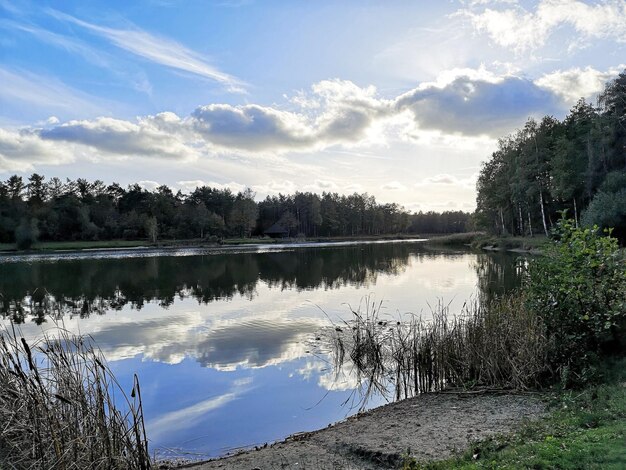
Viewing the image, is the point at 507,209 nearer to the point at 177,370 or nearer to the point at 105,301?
the point at 105,301

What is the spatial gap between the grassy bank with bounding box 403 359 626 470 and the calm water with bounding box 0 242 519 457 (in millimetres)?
3834

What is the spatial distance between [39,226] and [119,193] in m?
27.1

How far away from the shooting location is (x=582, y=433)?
18.2ft

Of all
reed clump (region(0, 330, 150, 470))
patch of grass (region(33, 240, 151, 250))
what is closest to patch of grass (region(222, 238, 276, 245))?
patch of grass (region(33, 240, 151, 250))

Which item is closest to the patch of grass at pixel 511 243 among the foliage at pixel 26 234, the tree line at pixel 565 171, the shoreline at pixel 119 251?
the tree line at pixel 565 171

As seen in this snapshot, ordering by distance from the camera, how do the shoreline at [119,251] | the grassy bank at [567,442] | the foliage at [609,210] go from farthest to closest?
the shoreline at [119,251] → the foliage at [609,210] → the grassy bank at [567,442]

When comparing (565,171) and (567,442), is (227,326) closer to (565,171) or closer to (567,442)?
(567,442)

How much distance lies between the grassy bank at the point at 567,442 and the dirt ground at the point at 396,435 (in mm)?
525

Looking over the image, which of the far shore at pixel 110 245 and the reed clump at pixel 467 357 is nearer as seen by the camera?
the reed clump at pixel 467 357

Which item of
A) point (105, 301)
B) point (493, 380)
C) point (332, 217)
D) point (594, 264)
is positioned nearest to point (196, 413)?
point (493, 380)

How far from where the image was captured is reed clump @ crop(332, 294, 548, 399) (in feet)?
29.3

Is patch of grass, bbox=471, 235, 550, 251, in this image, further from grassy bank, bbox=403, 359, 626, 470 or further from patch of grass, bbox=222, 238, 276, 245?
patch of grass, bbox=222, 238, 276, 245

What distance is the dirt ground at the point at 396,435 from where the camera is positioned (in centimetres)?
643

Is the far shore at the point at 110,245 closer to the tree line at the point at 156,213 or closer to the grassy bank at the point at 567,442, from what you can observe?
the tree line at the point at 156,213
